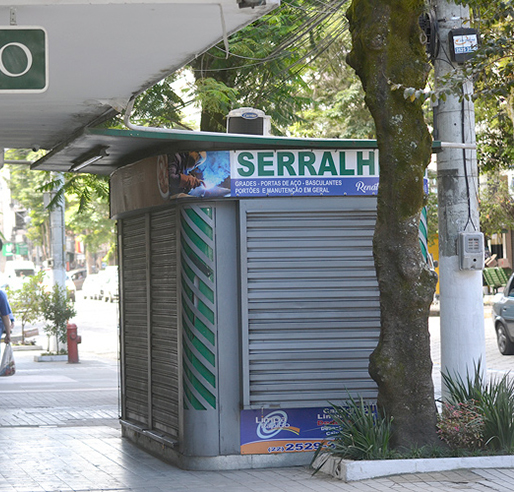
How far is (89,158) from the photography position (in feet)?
30.8

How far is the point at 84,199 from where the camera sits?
47.0 feet

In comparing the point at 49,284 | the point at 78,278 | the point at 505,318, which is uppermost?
the point at 78,278

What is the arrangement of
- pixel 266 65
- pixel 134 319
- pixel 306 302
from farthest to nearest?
1. pixel 266 65
2. pixel 134 319
3. pixel 306 302

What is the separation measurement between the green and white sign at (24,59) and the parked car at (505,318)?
14.7 meters

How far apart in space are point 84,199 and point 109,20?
332 inches

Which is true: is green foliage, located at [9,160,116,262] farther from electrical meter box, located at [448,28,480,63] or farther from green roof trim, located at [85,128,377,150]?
electrical meter box, located at [448,28,480,63]

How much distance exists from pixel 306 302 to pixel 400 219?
1228 mm

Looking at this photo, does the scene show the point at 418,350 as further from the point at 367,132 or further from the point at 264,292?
the point at 367,132

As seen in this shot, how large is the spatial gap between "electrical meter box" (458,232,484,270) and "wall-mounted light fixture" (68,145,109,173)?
349 cm

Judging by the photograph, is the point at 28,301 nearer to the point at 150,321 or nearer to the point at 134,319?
the point at 134,319

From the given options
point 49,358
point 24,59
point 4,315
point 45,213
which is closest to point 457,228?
point 24,59

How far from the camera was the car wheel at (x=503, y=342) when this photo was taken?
19048 mm

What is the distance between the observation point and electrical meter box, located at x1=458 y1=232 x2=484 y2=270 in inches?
338

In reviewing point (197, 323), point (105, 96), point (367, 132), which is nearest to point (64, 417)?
point (197, 323)
